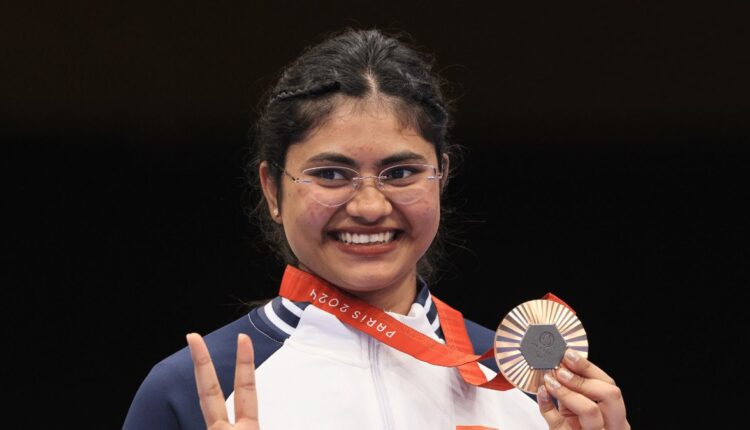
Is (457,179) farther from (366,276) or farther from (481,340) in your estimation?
(366,276)

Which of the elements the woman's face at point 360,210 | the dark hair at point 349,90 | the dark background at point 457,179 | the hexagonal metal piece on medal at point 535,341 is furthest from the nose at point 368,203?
the dark background at point 457,179

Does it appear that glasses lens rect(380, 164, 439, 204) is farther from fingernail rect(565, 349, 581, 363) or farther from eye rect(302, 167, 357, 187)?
fingernail rect(565, 349, 581, 363)

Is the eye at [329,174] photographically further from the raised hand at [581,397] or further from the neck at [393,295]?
the raised hand at [581,397]

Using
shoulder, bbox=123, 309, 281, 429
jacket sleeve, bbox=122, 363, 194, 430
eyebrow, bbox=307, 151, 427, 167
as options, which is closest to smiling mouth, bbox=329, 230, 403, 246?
eyebrow, bbox=307, 151, 427, 167

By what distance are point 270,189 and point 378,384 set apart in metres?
0.35

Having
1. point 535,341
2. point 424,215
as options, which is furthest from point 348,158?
point 535,341

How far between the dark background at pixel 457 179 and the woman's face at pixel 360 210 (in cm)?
132

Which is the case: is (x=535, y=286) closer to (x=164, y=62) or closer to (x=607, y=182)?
(x=607, y=182)

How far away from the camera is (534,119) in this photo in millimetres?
3303

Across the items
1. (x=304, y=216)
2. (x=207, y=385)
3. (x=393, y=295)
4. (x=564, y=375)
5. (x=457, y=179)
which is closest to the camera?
(x=207, y=385)

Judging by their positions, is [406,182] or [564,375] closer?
[564,375]

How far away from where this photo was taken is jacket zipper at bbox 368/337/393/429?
1800mm

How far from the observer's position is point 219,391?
5.35ft

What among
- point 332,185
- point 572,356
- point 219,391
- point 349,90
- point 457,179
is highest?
point 457,179
